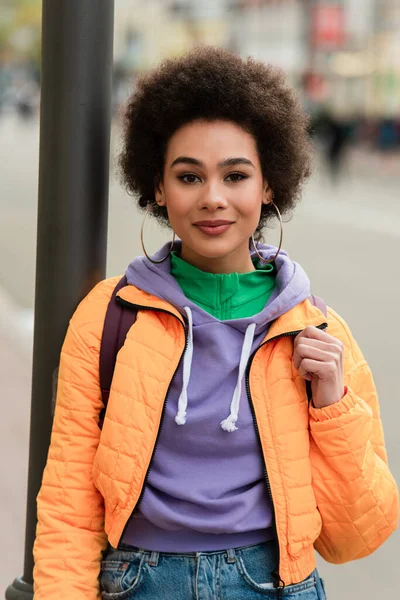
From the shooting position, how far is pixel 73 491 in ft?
7.02

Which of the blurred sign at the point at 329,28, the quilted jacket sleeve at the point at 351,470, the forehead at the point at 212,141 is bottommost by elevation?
the quilted jacket sleeve at the point at 351,470

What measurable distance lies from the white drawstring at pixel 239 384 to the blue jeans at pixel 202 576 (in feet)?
0.84

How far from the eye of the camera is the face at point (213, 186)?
2117 mm

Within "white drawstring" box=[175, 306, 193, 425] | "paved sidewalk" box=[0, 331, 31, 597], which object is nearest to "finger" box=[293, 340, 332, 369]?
"white drawstring" box=[175, 306, 193, 425]

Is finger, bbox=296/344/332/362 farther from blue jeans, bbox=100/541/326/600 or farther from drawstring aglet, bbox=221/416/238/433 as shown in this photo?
blue jeans, bbox=100/541/326/600

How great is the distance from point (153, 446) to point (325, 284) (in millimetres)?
8482

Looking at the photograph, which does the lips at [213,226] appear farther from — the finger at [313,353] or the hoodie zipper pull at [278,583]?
the hoodie zipper pull at [278,583]

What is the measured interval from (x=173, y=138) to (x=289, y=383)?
0.58m

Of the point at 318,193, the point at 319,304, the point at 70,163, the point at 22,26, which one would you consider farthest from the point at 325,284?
the point at 22,26

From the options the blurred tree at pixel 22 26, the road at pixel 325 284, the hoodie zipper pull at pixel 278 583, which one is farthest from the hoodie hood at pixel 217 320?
the blurred tree at pixel 22 26

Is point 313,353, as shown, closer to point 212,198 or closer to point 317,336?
point 317,336

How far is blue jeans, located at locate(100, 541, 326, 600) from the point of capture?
203 centimetres

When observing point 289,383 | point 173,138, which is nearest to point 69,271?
point 173,138

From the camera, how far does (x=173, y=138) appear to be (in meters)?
2.18
